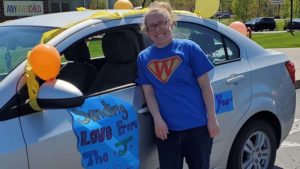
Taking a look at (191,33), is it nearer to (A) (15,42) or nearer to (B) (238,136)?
(B) (238,136)

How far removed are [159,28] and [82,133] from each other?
0.82 meters

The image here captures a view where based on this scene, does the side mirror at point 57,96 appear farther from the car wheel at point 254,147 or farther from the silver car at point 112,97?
the car wheel at point 254,147

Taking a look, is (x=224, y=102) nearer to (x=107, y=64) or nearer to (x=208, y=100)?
(x=208, y=100)

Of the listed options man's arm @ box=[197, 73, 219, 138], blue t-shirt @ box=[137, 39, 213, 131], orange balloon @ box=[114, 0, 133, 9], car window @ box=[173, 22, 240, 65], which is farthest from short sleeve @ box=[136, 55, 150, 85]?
orange balloon @ box=[114, 0, 133, 9]

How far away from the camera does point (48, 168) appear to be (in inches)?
103

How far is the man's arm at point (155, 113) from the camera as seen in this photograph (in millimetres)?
3096

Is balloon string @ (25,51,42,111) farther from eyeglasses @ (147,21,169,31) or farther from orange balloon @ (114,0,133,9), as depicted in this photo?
orange balloon @ (114,0,133,9)

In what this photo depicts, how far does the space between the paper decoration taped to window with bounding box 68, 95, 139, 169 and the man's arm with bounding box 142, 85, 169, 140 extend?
120mm

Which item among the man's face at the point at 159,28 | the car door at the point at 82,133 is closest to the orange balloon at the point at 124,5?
the car door at the point at 82,133

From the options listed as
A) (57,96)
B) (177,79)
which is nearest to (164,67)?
(177,79)

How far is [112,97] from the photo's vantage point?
307 centimetres

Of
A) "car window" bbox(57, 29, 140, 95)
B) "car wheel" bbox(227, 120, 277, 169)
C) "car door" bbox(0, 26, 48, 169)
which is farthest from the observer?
"car wheel" bbox(227, 120, 277, 169)

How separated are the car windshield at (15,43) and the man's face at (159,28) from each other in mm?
684

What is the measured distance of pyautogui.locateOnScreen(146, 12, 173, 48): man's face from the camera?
9.94 ft
